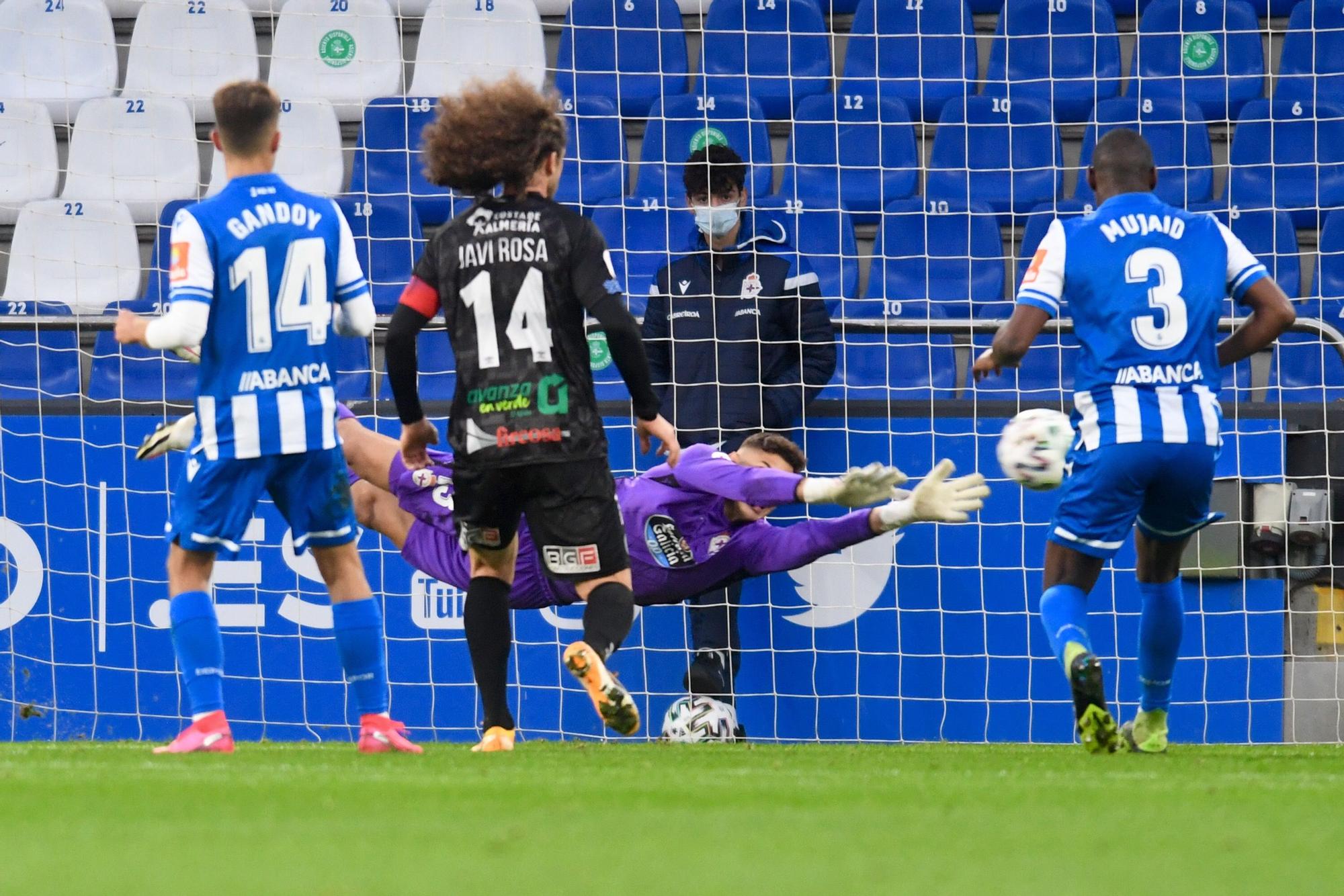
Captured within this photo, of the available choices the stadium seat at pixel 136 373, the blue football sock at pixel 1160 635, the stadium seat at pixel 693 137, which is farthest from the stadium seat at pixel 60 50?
the blue football sock at pixel 1160 635

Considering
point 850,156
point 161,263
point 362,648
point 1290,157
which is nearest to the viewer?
point 362,648

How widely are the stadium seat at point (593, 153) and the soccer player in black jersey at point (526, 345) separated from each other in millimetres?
3698

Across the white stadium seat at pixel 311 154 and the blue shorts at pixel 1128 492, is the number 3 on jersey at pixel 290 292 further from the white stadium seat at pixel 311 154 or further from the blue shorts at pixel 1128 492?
the white stadium seat at pixel 311 154

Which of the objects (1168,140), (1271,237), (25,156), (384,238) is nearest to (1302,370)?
(1271,237)

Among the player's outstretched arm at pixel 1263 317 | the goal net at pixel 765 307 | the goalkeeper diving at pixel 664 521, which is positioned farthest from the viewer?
the goal net at pixel 765 307

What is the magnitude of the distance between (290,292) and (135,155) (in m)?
4.90

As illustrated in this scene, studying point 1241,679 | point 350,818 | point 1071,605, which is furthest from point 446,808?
point 1241,679

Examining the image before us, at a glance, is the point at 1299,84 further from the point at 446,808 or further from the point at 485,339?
the point at 446,808

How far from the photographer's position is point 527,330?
15.3 feet

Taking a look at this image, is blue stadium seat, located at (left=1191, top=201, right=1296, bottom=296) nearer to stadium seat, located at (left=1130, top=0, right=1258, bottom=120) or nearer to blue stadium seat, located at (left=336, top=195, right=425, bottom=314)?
stadium seat, located at (left=1130, top=0, right=1258, bottom=120)

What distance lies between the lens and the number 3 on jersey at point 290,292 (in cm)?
445

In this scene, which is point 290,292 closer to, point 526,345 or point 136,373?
point 526,345

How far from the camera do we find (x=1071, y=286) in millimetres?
5051

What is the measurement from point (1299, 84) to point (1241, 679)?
3639mm
